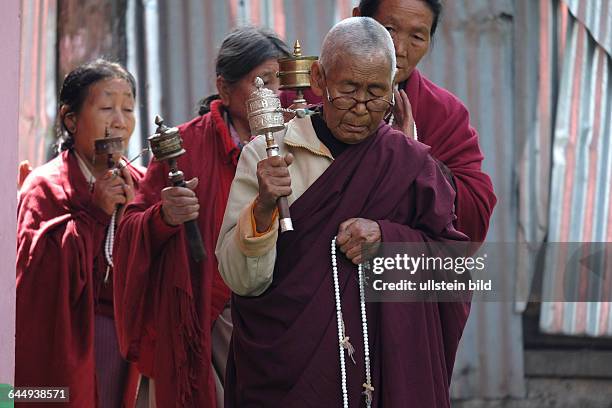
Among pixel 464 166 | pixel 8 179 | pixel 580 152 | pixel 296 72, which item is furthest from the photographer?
pixel 580 152

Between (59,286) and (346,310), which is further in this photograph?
(59,286)

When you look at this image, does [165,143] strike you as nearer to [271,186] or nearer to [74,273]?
[74,273]

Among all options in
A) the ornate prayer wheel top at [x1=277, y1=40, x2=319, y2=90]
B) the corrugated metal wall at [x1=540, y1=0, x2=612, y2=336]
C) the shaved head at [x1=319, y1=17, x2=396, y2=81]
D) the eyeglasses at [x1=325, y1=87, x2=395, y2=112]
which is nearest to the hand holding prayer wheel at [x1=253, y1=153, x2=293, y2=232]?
the eyeglasses at [x1=325, y1=87, x2=395, y2=112]

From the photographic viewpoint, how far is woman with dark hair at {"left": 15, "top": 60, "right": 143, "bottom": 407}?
5.43 m

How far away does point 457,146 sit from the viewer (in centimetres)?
447

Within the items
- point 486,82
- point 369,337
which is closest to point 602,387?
point 486,82

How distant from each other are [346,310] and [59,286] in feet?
6.81

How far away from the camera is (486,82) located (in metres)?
6.66

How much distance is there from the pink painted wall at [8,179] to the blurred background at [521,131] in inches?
102

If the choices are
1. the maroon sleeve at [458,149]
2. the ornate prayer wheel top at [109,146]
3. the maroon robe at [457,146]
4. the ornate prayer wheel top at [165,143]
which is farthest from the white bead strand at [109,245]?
the maroon sleeve at [458,149]

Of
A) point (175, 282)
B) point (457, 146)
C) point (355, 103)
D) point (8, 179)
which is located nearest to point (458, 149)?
point (457, 146)

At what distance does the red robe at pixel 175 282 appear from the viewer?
16.2ft

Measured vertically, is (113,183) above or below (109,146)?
below

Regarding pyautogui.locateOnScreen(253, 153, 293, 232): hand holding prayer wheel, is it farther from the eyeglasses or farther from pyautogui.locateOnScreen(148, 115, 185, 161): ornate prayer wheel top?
pyautogui.locateOnScreen(148, 115, 185, 161): ornate prayer wheel top
